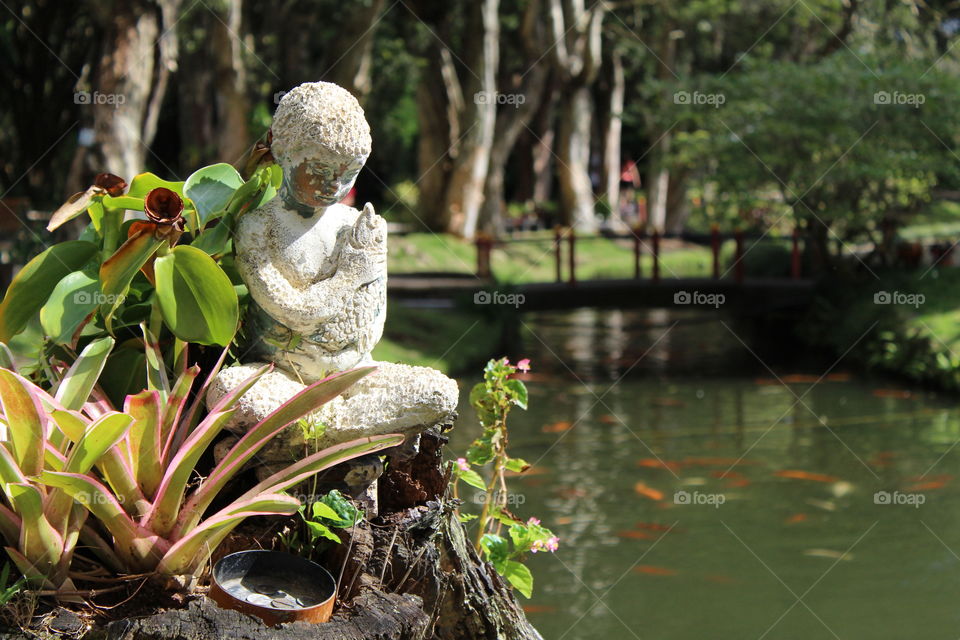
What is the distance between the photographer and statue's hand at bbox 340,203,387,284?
3.60m

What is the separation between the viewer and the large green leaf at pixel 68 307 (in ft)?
11.4

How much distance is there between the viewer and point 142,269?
11.8 feet

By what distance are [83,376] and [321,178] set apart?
3.16ft

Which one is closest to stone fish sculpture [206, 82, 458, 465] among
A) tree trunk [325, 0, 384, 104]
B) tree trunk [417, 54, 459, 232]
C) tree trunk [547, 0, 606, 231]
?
tree trunk [325, 0, 384, 104]

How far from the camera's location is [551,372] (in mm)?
13695

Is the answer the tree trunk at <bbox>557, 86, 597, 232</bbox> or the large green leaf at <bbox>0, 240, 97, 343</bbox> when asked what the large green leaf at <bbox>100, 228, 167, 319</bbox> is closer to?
the large green leaf at <bbox>0, 240, 97, 343</bbox>

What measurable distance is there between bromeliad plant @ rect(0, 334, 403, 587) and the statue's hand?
505 millimetres

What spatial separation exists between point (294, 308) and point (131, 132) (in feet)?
25.1

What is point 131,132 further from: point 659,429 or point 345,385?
point 345,385
